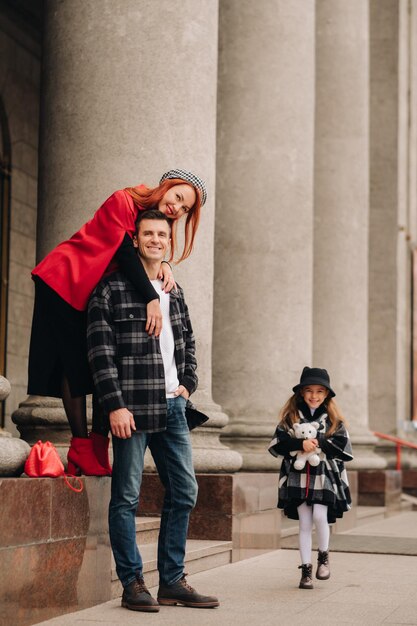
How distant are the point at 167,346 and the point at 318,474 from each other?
6.98ft

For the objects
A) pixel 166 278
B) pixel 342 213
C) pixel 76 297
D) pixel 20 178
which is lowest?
pixel 76 297

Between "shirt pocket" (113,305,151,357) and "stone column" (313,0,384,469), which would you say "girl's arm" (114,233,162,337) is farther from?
"stone column" (313,0,384,469)

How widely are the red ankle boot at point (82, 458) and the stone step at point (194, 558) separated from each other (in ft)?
2.67

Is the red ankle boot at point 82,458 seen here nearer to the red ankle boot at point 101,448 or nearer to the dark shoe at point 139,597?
the red ankle boot at point 101,448

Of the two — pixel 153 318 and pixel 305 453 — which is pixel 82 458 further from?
pixel 305 453

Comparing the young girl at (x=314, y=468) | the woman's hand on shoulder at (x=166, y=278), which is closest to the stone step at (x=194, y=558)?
the young girl at (x=314, y=468)

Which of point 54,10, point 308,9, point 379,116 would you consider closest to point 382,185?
point 379,116

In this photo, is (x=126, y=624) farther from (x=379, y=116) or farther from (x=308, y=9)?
(x=379, y=116)

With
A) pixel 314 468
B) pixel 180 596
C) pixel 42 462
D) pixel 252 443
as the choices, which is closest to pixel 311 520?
pixel 314 468

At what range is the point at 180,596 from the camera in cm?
746

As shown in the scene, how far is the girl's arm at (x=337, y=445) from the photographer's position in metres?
8.95

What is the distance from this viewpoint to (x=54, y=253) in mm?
7336

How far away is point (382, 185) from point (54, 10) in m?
13.4

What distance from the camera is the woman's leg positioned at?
8.88 metres
